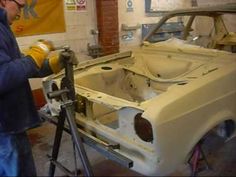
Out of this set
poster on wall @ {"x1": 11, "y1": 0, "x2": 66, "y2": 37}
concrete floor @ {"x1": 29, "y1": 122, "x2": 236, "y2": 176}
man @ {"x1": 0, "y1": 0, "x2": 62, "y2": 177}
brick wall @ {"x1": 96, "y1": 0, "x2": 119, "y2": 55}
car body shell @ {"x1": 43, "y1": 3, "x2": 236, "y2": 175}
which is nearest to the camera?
man @ {"x1": 0, "y1": 0, "x2": 62, "y2": 177}

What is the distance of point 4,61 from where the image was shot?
1825 millimetres

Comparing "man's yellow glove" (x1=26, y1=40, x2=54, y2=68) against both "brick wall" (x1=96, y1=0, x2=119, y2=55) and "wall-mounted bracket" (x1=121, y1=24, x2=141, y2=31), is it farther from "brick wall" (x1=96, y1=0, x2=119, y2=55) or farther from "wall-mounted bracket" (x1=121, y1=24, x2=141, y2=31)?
"wall-mounted bracket" (x1=121, y1=24, x2=141, y2=31)

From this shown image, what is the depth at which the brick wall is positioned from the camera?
5039 millimetres

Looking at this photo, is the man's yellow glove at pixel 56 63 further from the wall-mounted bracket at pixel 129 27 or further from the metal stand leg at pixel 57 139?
the wall-mounted bracket at pixel 129 27

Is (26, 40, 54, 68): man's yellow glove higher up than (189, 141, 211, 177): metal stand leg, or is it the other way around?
(26, 40, 54, 68): man's yellow glove

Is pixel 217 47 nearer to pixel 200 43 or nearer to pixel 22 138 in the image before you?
pixel 200 43

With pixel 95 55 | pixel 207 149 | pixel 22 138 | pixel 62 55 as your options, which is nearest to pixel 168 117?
pixel 62 55

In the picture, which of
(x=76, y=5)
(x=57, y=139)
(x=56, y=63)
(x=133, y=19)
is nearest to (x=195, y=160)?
(x=57, y=139)

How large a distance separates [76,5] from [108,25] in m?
0.63

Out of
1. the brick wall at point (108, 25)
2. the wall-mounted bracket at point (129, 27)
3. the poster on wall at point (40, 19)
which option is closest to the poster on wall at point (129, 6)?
the wall-mounted bracket at point (129, 27)

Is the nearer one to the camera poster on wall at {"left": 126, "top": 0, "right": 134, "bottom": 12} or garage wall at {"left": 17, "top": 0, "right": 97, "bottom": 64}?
garage wall at {"left": 17, "top": 0, "right": 97, "bottom": 64}

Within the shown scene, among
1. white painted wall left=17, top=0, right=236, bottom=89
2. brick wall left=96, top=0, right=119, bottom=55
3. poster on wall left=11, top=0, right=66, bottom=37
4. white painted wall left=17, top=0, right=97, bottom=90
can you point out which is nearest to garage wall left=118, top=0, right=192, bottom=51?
white painted wall left=17, top=0, right=236, bottom=89

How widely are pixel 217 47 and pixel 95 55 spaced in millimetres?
2332

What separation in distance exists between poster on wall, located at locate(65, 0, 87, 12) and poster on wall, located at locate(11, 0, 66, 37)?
0.11 meters
